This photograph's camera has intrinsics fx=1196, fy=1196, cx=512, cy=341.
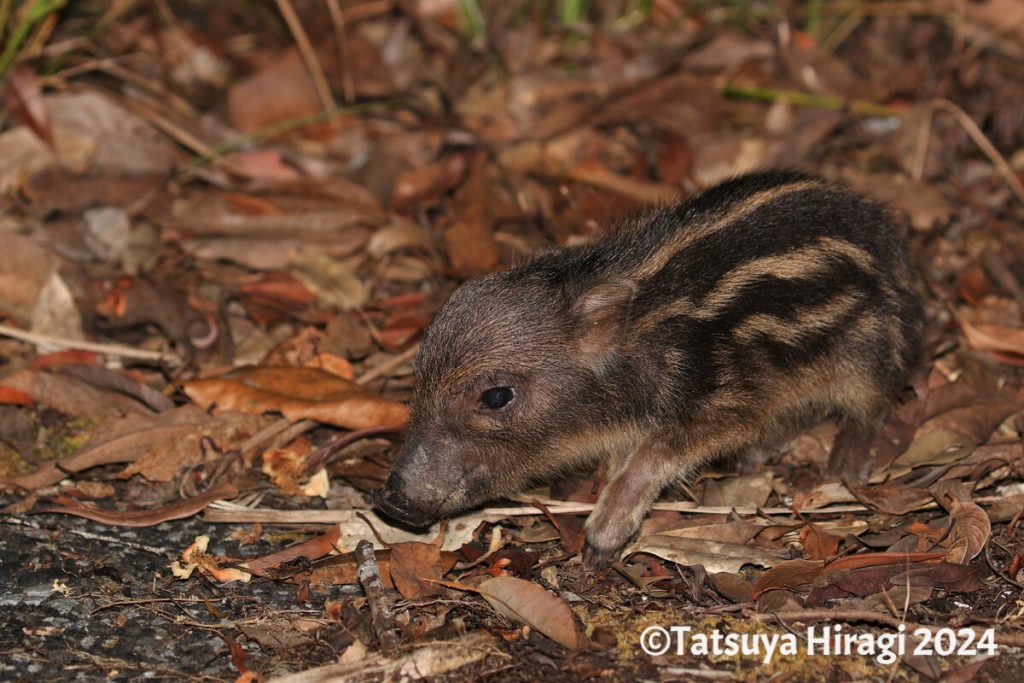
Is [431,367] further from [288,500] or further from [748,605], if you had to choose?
[748,605]

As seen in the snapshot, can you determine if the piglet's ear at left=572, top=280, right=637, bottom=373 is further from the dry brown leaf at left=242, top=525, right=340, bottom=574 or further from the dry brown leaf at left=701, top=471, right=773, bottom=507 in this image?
the dry brown leaf at left=242, top=525, right=340, bottom=574

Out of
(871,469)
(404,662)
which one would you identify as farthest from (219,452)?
(871,469)

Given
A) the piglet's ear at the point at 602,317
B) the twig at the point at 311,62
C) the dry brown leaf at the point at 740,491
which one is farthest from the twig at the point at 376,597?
the twig at the point at 311,62

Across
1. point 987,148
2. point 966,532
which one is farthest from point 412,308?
point 987,148

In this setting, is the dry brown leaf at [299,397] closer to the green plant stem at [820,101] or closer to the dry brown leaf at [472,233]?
the dry brown leaf at [472,233]

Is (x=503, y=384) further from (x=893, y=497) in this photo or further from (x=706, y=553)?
(x=893, y=497)
